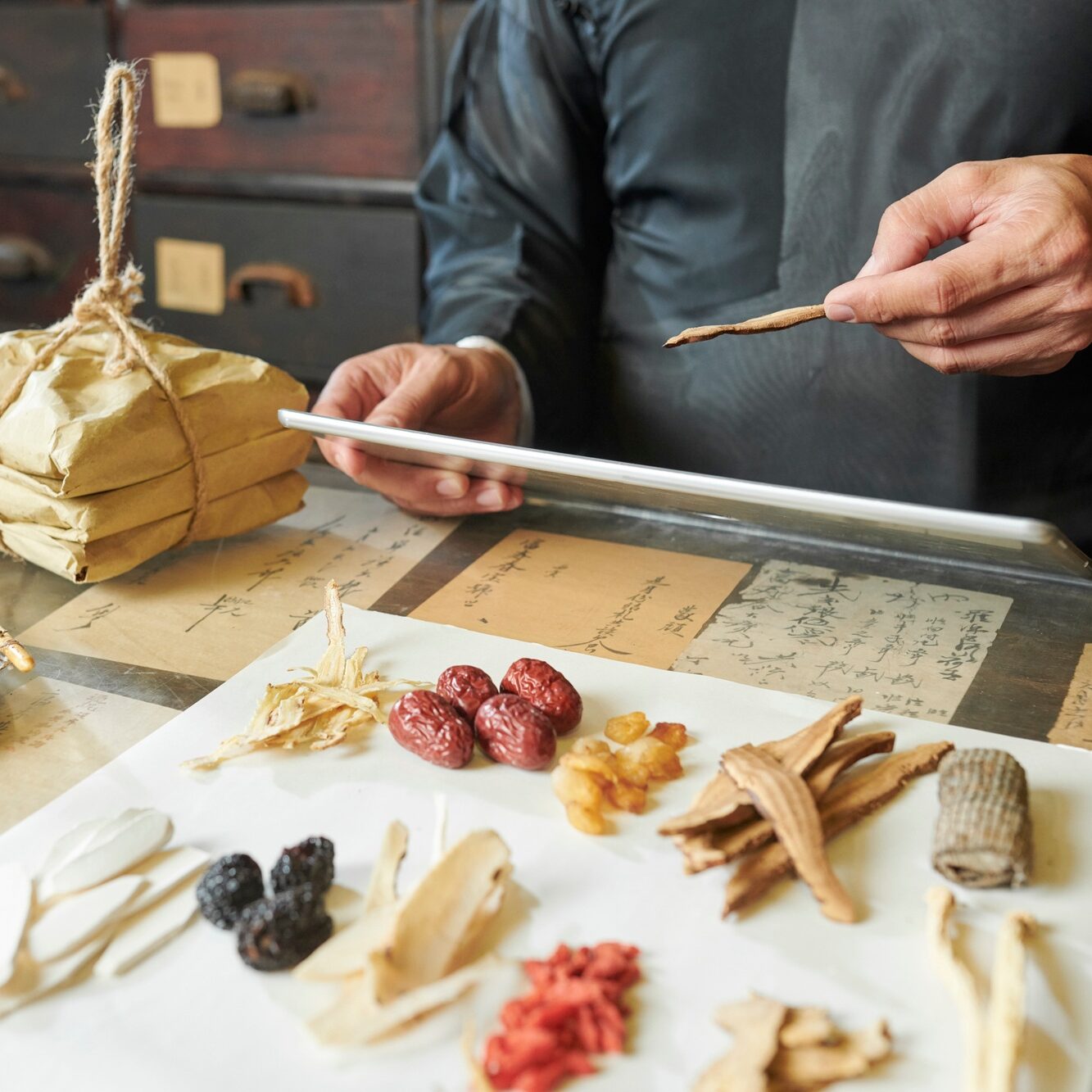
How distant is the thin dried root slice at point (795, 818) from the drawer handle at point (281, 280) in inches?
56.8

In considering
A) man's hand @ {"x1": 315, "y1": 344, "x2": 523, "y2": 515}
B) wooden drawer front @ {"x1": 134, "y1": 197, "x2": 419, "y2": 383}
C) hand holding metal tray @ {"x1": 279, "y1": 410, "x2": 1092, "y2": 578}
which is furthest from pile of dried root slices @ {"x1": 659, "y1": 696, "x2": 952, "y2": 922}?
wooden drawer front @ {"x1": 134, "y1": 197, "x2": 419, "y2": 383}

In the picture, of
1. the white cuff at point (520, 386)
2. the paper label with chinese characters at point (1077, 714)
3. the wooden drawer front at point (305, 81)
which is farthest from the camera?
the wooden drawer front at point (305, 81)

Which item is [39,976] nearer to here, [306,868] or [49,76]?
[306,868]

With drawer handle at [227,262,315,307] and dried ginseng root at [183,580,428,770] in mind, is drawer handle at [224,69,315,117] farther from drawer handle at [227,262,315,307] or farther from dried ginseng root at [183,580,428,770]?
dried ginseng root at [183,580,428,770]

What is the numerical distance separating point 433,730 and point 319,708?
0.07 m

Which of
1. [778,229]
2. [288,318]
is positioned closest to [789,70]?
[778,229]

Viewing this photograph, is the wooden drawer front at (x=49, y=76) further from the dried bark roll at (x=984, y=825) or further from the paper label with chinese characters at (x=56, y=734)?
the dried bark roll at (x=984, y=825)

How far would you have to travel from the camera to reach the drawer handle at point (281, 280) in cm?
183

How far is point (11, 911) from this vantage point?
476mm

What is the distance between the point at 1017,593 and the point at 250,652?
1.59ft

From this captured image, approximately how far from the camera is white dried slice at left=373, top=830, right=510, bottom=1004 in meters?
0.45

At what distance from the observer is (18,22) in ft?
6.34

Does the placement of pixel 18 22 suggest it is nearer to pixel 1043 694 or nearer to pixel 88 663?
pixel 88 663

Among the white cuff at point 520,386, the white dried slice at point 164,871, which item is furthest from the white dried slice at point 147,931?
the white cuff at point 520,386
